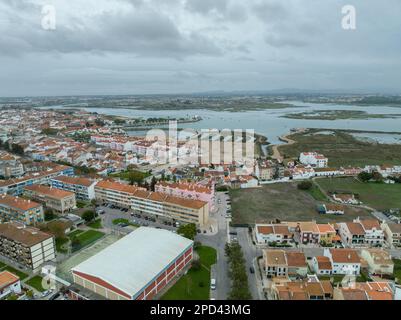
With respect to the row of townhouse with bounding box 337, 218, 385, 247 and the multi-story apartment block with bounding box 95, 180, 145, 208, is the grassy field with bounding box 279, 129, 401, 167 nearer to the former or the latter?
the row of townhouse with bounding box 337, 218, 385, 247

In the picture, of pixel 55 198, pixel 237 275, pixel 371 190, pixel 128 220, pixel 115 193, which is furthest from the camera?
pixel 371 190

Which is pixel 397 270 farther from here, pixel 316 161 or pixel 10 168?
pixel 10 168

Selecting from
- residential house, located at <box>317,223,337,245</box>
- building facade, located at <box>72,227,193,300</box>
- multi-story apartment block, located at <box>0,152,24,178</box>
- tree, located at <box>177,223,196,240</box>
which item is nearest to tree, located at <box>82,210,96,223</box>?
building facade, located at <box>72,227,193,300</box>

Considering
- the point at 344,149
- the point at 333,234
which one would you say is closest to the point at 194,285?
the point at 333,234

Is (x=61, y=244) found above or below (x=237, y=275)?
below

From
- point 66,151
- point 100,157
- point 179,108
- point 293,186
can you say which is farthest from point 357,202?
point 179,108

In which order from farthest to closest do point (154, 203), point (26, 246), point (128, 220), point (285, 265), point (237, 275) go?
1. point (154, 203)
2. point (128, 220)
3. point (26, 246)
4. point (285, 265)
5. point (237, 275)
